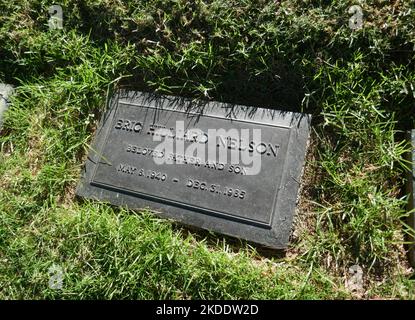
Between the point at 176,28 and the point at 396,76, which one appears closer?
the point at 396,76

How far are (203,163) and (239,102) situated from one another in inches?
17.7

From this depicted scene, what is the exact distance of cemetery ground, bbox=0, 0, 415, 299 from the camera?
202cm

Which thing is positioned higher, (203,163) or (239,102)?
(239,102)

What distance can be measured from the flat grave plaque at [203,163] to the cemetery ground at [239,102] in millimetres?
101

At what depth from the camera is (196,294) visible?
2.05 meters

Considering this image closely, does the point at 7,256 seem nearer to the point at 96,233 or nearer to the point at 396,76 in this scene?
the point at 96,233

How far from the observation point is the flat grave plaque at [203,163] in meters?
2.07

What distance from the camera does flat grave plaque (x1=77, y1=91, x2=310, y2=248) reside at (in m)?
2.07

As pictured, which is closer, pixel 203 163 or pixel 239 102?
pixel 203 163

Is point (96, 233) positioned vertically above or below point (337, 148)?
below

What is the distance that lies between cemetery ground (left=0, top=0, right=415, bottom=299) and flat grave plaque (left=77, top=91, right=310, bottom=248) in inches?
4.0

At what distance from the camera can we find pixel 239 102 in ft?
7.79
